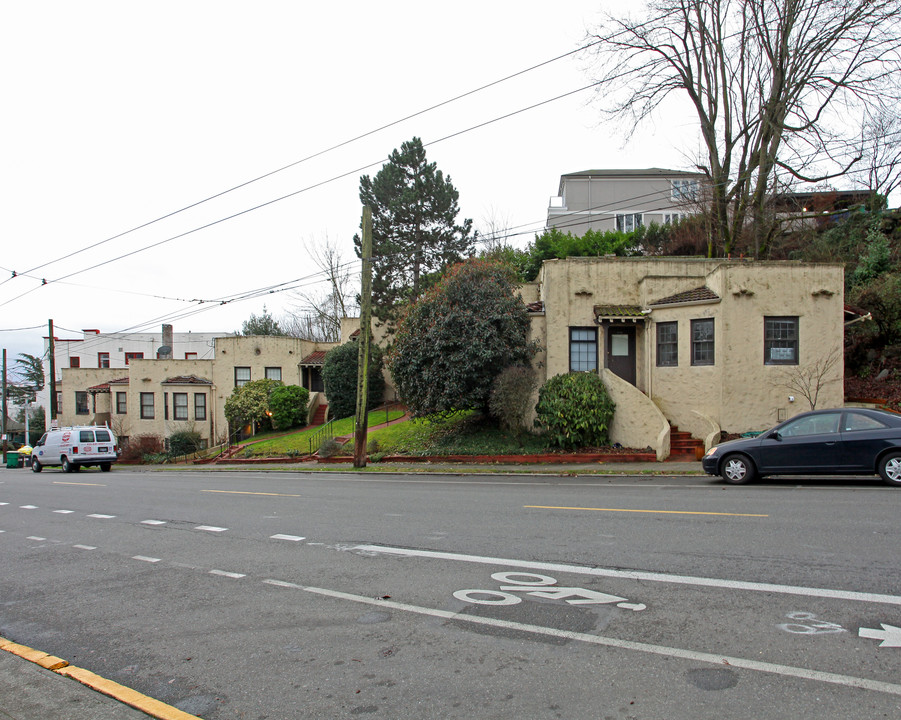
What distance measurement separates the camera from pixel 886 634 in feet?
14.5

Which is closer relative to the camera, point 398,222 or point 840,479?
point 840,479

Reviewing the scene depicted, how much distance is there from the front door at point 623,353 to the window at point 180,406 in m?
28.0

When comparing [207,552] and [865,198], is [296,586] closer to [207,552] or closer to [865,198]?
[207,552]

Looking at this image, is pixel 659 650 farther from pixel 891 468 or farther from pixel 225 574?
pixel 891 468

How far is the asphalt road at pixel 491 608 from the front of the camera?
3854mm

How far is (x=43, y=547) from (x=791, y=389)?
738 inches

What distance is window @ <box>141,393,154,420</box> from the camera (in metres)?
39.4

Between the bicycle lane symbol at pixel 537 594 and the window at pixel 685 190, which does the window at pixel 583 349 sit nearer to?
the window at pixel 685 190

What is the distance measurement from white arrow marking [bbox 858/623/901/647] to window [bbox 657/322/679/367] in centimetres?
1575

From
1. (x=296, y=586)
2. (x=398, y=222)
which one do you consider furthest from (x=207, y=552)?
(x=398, y=222)

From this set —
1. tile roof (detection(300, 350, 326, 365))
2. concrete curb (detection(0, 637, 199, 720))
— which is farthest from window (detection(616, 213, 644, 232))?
concrete curb (detection(0, 637, 199, 720))

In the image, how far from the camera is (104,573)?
24.1 feet

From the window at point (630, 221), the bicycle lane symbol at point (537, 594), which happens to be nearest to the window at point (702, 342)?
the bicycle lane symbol at point (537, 594)

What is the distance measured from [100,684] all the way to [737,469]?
11.8m
